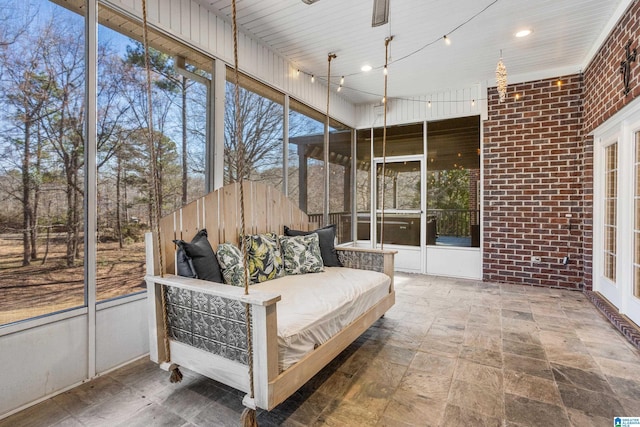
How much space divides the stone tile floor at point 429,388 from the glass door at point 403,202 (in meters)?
2.65

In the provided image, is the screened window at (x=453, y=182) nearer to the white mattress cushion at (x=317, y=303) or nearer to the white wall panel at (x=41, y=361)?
the white mattress cushion at (x=317, y=303)

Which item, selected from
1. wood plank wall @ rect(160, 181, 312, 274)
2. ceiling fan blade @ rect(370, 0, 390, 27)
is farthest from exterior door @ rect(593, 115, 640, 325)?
wood plank wall @ rect(160, 181, 312, 274)

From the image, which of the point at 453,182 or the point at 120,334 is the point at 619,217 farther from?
the point at 120,334

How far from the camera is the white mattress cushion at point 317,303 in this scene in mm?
1696

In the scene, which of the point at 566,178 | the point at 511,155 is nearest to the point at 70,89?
the point at 511,155

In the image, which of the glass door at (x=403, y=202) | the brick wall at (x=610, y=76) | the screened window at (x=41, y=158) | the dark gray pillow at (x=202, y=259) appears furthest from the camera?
the glass door at (x=403, y=202)

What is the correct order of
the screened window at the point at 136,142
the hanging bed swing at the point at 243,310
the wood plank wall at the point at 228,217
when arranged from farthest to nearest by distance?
the screened window at the point at 136,142 < the wood plank wall at the point at 228,217 < the hanging bed swing at the point at 243,310

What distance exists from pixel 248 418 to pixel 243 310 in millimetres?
518

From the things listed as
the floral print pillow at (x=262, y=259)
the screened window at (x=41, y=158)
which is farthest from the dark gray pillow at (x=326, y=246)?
the screened window at (x=41, y=158)

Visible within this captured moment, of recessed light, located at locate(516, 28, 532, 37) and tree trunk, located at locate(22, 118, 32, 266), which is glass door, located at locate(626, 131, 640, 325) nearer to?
recessed light, located at locate(516, 28, 532, 37)

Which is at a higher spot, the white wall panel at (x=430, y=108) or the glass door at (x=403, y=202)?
the white wall panel at (x=430, y=108)

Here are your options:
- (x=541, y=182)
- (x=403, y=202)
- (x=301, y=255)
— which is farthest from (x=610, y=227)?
(x=301, y=255)

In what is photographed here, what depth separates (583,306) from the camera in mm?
3594

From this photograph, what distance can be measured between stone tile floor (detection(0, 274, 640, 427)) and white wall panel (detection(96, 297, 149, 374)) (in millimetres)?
95
